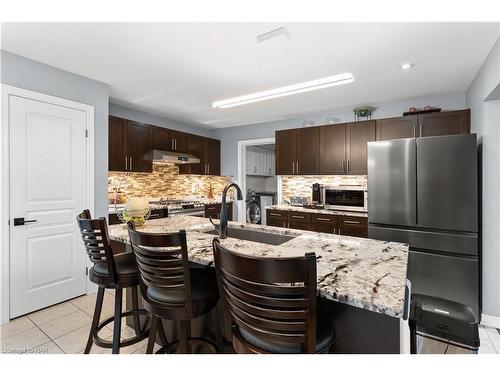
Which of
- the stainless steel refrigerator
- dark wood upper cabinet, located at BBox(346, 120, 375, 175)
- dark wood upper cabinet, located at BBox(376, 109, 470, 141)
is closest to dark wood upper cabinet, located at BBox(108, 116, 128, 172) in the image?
dark wood upper cabinet, located at BBox(346, 120, 375, 175)

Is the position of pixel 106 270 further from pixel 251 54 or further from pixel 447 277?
pixel 447 277

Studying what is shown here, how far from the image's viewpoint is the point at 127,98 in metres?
3.86

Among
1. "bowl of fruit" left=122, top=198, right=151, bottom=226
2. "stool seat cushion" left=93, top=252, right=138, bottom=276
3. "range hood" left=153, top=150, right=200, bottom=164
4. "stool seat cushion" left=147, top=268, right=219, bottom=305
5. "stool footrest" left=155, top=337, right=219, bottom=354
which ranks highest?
"range hood" left=153, top=150, right=200, bottom=164

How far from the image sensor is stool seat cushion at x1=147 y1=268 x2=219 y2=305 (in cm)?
141

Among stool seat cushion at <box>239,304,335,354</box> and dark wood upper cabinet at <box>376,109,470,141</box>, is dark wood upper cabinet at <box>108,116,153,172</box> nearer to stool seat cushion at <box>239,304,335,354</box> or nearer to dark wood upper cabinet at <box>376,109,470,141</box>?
stool seat cushion at <box>239,304,335,354</box>

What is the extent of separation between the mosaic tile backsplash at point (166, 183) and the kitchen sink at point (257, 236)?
2.75 meters

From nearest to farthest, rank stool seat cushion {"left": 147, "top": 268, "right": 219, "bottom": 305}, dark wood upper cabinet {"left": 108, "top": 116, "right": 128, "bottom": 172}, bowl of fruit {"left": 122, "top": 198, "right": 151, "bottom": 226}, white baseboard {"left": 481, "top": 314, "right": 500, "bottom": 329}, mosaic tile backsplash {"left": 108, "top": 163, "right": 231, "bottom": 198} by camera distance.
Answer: stool seat cushion {"left": 147, "top": 268, "right": 219, "bottom": 305}
bowl of fruit {"left": 122, "top": 198, "right": 151, "bottom": 226}
white baseboard {"left": 481, "top": 314, "right": 500, "bottom": 329}
dark wood upper cabinet {"left": 108, "top": 116, "right": 128, "bottom": 172}
mosaic tile backsplash {"left": 108, "top": 163, "right": 231, "bottom": 198}

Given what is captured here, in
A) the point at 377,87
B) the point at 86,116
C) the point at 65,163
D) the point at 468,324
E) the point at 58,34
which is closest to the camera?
the point at 468,324

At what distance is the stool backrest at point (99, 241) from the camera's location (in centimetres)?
156

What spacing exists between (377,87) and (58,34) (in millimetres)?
3500

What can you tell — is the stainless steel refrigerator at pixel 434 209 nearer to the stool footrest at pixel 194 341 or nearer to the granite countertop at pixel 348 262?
the granite countertop at pixel 348 262

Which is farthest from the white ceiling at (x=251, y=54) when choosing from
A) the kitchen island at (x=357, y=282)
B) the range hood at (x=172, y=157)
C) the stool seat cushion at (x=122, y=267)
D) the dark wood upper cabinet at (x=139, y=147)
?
the stool seat cushion at (x=122, y=267)

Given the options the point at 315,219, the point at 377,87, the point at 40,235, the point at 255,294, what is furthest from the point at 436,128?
the point at 40,235
